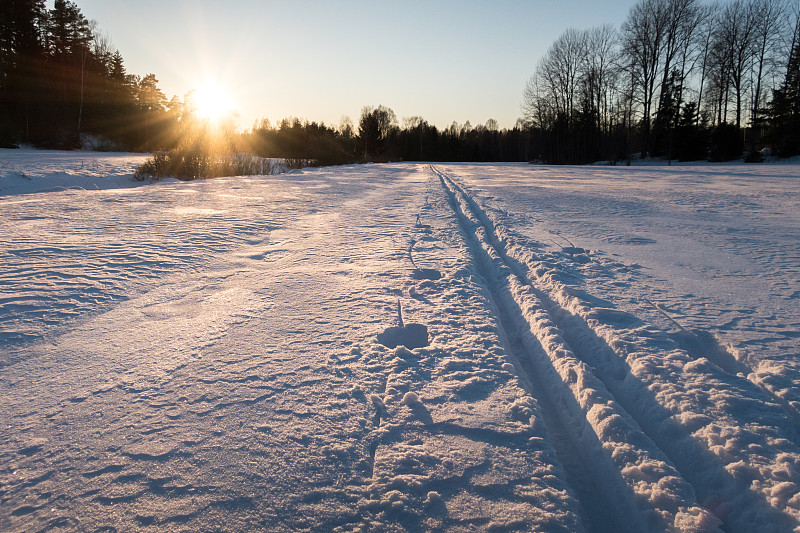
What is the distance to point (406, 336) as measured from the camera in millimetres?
2373

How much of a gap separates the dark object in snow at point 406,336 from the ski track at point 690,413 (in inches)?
28.8

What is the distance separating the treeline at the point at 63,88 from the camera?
94.4ft

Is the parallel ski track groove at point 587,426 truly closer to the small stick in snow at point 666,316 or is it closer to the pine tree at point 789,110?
the small stick in snow at point 666,316

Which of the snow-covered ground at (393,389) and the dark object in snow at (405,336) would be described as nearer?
the snow-covered ground at (393,389)

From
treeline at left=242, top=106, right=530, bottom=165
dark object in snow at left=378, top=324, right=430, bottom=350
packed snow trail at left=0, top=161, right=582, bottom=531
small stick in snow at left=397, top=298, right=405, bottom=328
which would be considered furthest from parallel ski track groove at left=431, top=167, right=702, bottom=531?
treeline at left=242, top=106, right=530, bottom=165

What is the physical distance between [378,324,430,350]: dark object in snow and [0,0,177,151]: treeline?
30297 mm

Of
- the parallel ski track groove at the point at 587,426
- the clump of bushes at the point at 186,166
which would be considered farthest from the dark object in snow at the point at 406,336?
the clump of bushes at the point at 186,166

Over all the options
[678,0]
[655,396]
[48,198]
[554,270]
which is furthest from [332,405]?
[678,0]

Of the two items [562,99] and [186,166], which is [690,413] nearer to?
[186,166]

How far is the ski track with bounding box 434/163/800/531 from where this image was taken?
1.25m

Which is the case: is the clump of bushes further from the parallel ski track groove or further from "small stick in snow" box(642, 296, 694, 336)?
"small stick in snow" box(642, 296, 694, 336)

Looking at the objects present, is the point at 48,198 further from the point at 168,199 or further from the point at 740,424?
the point at 740,424

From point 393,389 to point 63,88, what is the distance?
44.6 m

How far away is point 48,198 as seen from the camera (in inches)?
253
